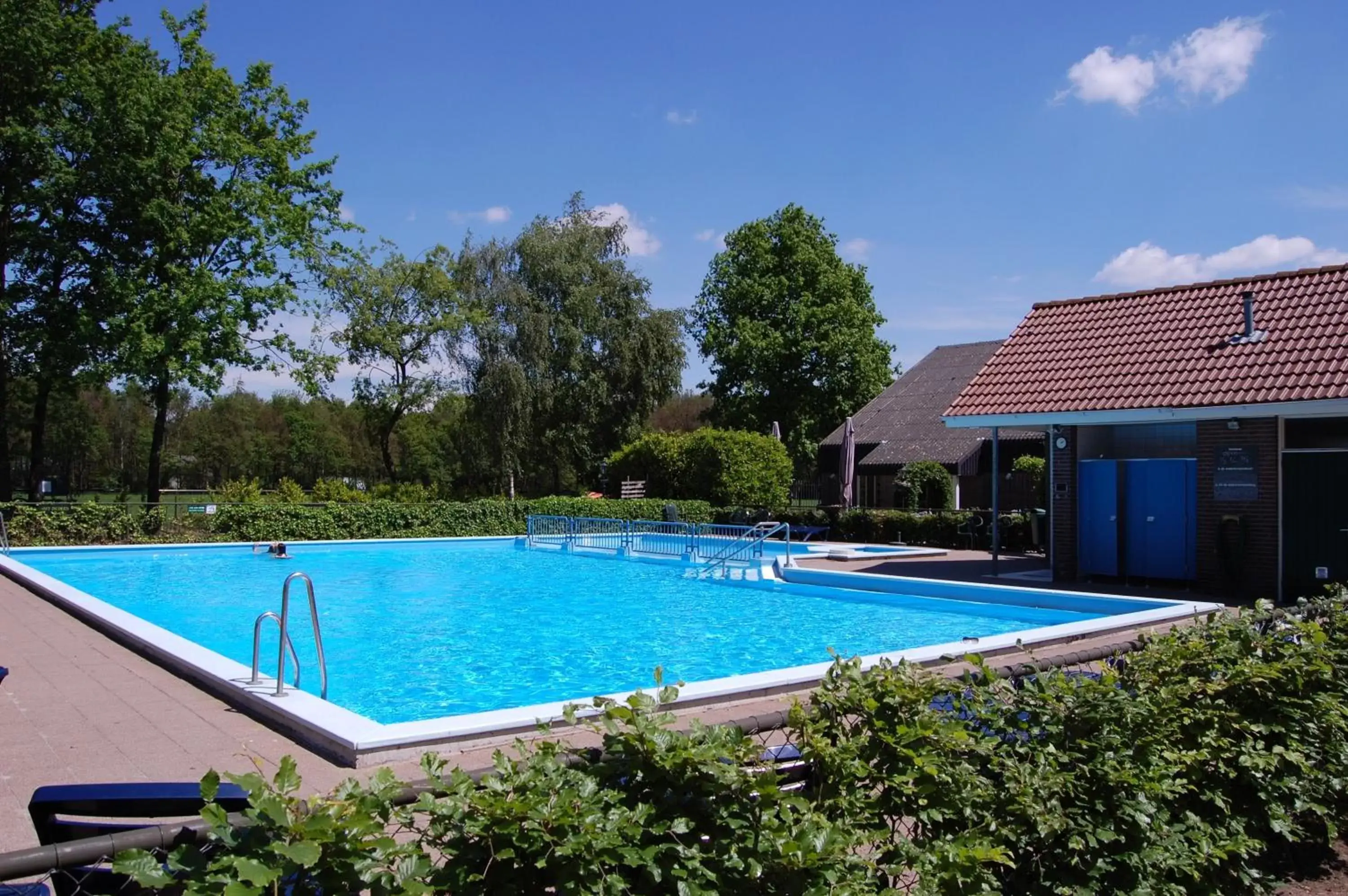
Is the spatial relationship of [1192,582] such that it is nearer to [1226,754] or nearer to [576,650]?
[576,650]

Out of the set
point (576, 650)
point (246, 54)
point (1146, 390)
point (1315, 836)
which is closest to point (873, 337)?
point (246, 54)

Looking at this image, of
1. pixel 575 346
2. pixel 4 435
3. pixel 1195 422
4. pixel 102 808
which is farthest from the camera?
pixel 575 346

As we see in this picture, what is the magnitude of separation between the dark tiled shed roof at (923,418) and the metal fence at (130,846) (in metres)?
30.2

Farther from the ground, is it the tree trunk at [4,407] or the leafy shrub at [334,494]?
the tree trunk at [4,407]

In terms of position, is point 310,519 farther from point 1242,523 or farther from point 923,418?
point 1242,523

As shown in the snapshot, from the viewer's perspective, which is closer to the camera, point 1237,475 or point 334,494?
point 1237,475

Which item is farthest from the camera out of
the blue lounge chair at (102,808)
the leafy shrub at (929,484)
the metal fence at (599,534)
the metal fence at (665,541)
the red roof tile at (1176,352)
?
the leafy shrub at (929,484)

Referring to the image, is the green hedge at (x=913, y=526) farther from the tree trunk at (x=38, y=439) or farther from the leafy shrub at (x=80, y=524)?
the tree trunk at (x=38, y=439)

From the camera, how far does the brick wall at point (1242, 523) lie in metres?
13.6

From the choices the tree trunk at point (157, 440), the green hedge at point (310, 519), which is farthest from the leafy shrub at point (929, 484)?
the tree trunk at point (157, 440)

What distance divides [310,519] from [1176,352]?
21.8 meters

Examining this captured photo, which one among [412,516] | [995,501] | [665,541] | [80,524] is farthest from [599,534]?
[80,524]

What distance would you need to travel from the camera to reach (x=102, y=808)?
8.63 feet

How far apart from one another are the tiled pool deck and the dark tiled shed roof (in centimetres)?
2433
